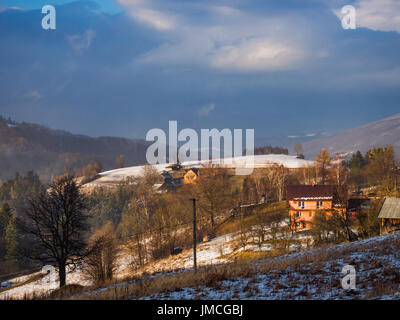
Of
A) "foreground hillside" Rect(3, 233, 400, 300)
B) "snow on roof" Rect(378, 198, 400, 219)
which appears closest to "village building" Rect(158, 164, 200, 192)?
"snow on roof" Rect(378, 198, 400, 219)

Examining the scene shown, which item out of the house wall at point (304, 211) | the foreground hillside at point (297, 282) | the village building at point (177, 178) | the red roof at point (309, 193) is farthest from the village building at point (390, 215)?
the village building at point (177, 178)

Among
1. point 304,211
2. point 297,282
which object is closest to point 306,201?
point 304,211

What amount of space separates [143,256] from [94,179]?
119 m

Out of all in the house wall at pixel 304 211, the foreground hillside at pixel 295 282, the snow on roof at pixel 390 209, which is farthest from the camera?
the house wall at pixel 304 211

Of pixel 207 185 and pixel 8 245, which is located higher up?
pixel 207 185

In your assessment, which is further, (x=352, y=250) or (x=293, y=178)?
(x=293, y=178)

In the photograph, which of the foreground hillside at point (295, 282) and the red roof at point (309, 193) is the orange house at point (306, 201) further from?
the foreground hillside at point (295, 282)

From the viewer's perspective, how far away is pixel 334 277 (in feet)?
50.0

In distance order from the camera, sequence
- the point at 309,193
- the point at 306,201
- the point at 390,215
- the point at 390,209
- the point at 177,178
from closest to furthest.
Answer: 1. the point at 390,215
2. the point at 390,209
3. the point at 306,201
4. the point at 309,193
5. the point at 177,178

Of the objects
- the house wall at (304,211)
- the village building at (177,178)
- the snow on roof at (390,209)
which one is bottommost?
the house wall at (304,211)

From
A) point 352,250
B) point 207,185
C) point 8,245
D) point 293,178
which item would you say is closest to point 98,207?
point 8,245

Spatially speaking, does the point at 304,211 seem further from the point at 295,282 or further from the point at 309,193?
the point at 295,282
